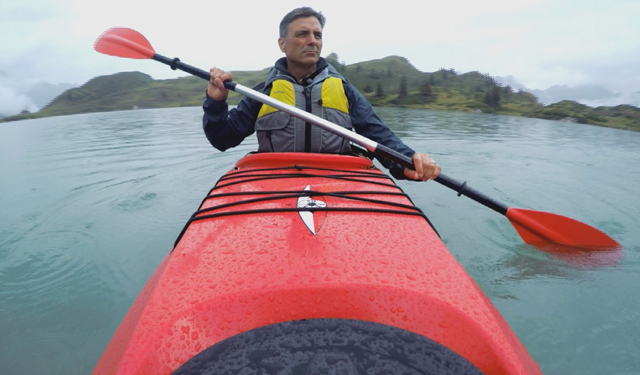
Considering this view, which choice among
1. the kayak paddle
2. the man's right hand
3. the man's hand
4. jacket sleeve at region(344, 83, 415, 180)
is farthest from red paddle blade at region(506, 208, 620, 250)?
the man's right hand

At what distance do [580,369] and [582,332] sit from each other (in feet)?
1.17

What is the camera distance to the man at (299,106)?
281 centimetres

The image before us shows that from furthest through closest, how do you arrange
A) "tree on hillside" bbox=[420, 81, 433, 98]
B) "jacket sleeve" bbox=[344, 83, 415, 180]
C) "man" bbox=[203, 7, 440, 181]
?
1. "tree on hillside" bbox=[420, 81, 433, 98]
2. "jacket sleeve" bbox=[344, 83, 415, 180]
3. "man" bbox=[203, 7, 440, 181]

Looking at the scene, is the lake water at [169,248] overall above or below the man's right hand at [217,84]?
below

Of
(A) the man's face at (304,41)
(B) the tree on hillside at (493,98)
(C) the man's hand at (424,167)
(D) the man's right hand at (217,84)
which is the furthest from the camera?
(B) the tree on hillside at (493,98)

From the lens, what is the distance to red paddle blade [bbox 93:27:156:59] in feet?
11.3

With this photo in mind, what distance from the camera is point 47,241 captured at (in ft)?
11.0

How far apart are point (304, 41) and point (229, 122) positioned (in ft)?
3.16

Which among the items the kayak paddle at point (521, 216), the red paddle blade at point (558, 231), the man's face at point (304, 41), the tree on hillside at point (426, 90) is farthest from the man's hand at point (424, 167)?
the tree on hillside at point (426, 90)

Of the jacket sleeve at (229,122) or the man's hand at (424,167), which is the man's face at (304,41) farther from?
the man's hand at (424,167)

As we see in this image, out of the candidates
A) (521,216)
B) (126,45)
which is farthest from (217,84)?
(521,216)

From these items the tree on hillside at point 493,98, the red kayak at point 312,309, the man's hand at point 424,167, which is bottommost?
the red kayak at point 312,309

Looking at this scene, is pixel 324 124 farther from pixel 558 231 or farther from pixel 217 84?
pixel 558 231

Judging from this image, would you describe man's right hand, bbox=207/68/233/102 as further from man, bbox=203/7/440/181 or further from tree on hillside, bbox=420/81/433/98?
tree on hillside, bbox=420/81/433/98
